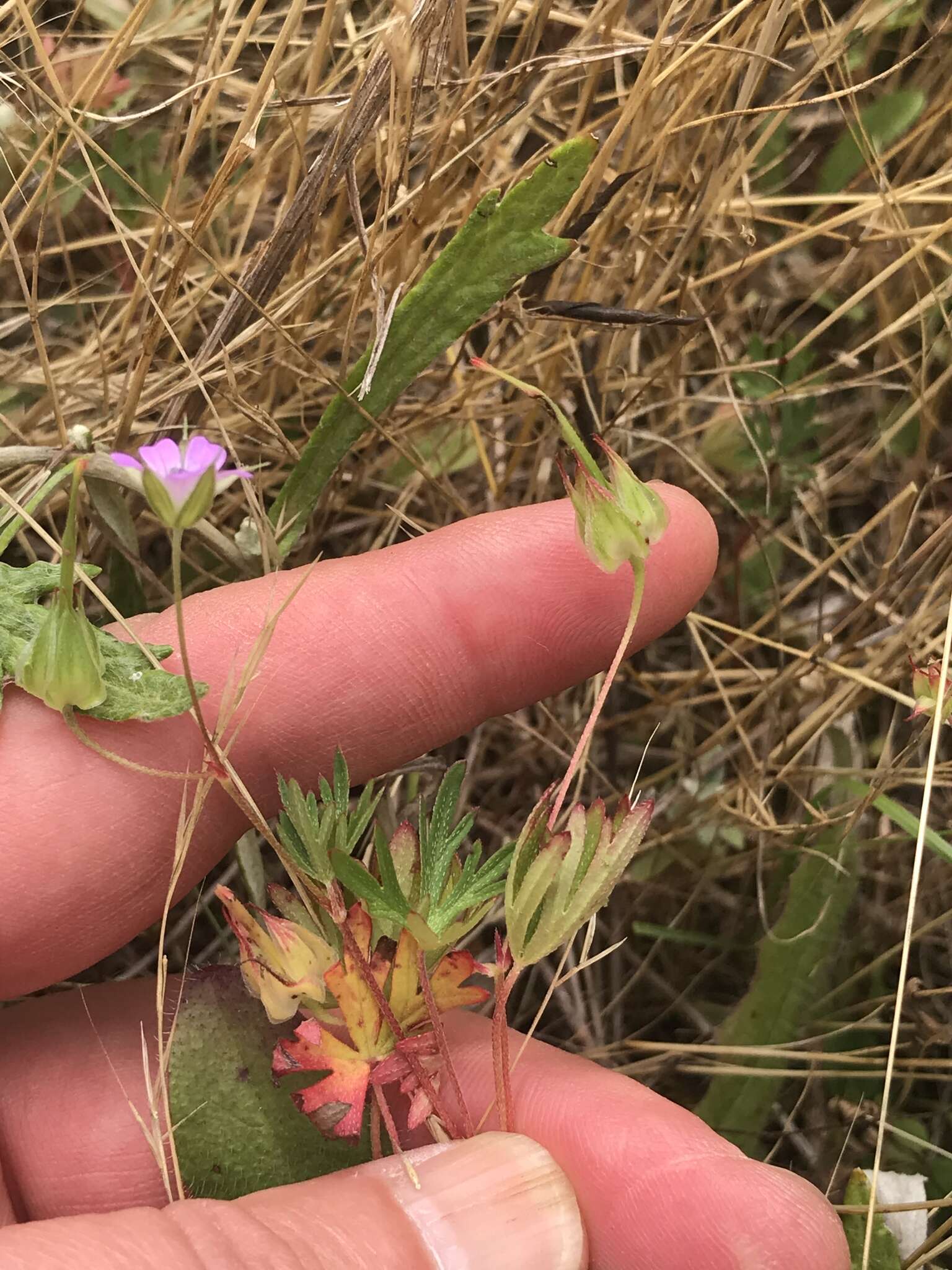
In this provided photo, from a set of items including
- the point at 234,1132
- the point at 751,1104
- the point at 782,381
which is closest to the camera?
the point at 234,1132

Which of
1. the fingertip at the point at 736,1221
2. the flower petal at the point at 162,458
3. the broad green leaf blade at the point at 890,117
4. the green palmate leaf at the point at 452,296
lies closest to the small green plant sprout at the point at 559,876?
the fingertip at the point at 736,1221

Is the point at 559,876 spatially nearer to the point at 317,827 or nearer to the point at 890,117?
the point at 317,827

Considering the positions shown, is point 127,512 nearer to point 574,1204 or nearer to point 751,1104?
point 574,1204

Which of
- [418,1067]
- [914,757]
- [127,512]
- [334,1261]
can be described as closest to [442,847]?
[418,1067]

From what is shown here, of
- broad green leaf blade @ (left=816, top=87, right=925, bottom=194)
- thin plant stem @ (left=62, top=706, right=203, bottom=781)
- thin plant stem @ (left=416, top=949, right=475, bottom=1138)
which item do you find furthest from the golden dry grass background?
thin plant stem @ (left=416, top=949, right=475, bottom=1138)

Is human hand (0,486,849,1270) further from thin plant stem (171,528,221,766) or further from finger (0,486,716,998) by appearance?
thin plant stem (171,528,221,766)

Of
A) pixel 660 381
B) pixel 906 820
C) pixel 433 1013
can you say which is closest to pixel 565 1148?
pixel 433 1013
